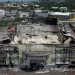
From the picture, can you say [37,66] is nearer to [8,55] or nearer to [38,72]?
[38,72]

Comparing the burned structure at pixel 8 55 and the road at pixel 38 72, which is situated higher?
the burned structure at pixel 8 55

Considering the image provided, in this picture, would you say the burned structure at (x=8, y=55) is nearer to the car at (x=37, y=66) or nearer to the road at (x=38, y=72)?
the road at (x=38, y=72)

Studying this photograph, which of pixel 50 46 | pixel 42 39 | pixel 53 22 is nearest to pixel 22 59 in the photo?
pixel 50 46

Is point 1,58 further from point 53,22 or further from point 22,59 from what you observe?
point 53,22

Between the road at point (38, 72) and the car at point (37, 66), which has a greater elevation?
the car at point (37, 66)

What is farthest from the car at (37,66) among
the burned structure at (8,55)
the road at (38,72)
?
the burned structure at (8,55)

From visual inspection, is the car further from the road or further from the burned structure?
the burned structure

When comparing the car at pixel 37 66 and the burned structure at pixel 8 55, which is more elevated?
the burned structure at pixel 8 55

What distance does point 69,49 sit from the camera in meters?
4.86

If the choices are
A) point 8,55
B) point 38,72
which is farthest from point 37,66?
point 8,55

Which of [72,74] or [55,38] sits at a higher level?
[55,38]

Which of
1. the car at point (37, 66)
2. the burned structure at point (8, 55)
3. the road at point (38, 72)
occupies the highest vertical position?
the burned structure at point (8, 55)

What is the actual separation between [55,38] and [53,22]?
2.97m

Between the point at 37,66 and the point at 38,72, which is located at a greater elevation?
the point at 37,66
